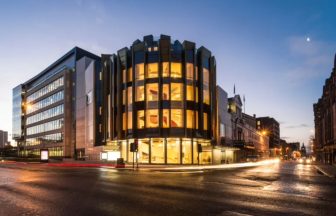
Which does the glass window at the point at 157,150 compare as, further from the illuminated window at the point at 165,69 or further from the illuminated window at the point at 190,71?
the illuminated window at the point at 190,71

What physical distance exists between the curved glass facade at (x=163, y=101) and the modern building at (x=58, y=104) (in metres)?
16.9

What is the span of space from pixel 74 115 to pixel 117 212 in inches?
2872

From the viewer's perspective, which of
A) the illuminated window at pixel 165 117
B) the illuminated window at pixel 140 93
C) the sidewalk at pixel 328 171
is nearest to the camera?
the sidewalk at pixel 328 171

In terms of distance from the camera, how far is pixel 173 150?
2029 inches

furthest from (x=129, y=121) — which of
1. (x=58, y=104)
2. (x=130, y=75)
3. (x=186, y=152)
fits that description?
(x=58, y=104)

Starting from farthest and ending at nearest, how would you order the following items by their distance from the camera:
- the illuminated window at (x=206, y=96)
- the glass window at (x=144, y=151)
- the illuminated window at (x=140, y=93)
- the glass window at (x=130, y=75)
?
the illuminated window at (x=206, y=96), the glass window at (x=130, y=75), the glass window at (x=144, y=151), the illuminated window at (x=140, y=93)

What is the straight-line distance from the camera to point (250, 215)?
31.9ft

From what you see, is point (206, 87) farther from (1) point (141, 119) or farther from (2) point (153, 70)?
(1) point (141, 119)

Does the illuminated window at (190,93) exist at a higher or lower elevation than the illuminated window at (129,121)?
higher

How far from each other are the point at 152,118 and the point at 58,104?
45.1 m

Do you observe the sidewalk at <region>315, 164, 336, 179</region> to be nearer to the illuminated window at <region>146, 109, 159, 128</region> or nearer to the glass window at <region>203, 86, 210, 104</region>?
the glass window at <region>203, 86, 210, 104</region>

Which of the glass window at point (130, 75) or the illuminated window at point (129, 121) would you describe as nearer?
the illuminated window at point (129, 121)

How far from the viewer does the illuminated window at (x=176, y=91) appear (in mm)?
51172

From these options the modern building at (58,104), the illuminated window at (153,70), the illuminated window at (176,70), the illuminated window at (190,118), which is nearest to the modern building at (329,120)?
the illuminated window at (190,118)
